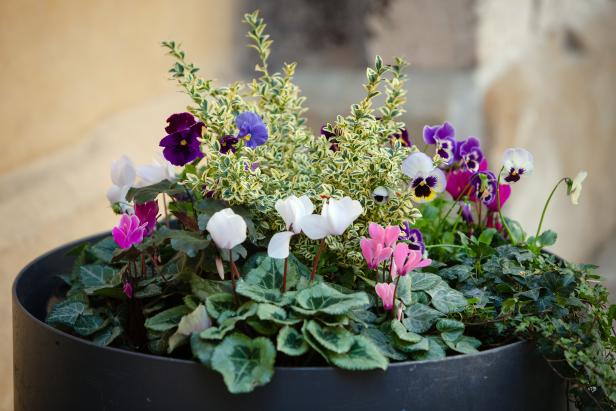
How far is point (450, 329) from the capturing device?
2.83 feet

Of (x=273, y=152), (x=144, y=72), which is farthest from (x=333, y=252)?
(x=144, y=72)

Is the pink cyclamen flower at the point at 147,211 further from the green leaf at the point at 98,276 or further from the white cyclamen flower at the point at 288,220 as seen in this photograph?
the white cyclamen flower at the point at 288,220

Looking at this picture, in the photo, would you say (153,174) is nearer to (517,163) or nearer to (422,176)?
(422,176)

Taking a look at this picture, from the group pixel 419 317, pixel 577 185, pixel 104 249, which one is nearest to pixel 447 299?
pixel 419 317

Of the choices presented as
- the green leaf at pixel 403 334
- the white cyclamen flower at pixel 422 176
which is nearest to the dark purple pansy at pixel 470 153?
the white cyclamen flower at pixel 422 176

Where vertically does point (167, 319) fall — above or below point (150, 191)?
below

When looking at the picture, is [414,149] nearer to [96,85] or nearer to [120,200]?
[120,200]

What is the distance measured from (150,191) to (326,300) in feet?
0.90

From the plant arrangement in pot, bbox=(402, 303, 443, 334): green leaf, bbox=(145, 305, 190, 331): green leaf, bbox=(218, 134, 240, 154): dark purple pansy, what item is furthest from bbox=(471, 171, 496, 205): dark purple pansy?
bbox=(145, 305, 190, 331): green leaf

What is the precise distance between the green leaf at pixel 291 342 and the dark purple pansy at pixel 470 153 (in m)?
0.42

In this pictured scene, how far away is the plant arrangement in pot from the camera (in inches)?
31.4

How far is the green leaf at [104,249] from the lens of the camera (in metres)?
1.07

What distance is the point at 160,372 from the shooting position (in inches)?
29.5

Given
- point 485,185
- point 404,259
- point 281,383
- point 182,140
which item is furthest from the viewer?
point 485,185
